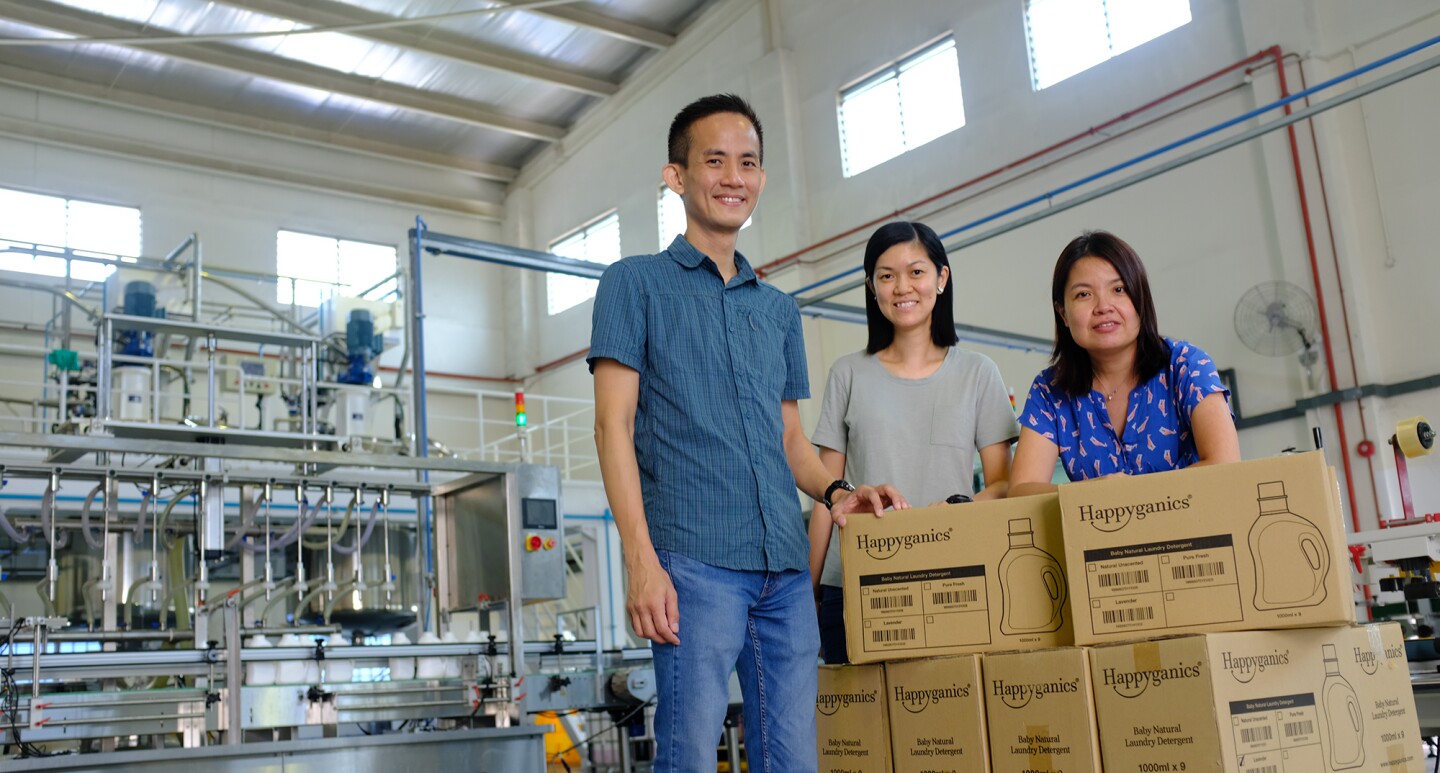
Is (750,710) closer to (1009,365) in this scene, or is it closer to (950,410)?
(950,410)

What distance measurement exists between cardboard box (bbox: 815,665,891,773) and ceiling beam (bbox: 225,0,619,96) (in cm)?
1003

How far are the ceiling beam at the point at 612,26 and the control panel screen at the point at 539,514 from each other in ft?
22.5

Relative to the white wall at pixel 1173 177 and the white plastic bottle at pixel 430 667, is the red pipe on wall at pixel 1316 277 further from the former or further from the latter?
the white plastic bottle at pixel 430 667

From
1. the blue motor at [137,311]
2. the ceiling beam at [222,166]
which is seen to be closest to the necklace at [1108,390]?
the blue motor at [137,311]

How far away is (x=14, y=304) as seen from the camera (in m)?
11.6

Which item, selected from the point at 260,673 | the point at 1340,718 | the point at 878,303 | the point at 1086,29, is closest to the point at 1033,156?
the point at 1086,29

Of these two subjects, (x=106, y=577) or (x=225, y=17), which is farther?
(x=225, y=17)

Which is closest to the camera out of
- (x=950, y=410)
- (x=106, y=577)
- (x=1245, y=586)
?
(x=1245, y=586)

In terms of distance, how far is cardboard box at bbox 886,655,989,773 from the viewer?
1.87m

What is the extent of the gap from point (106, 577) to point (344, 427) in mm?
2725

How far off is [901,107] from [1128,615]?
9090mm

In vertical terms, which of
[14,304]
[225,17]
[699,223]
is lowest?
[699,223]

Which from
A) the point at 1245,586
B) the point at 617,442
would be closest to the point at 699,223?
the point at 617,442

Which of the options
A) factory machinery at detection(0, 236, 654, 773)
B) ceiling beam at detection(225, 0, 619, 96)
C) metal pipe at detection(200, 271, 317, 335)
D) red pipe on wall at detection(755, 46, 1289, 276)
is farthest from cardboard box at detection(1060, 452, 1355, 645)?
ceiling beam at detection(225, 0, 619, 96)
